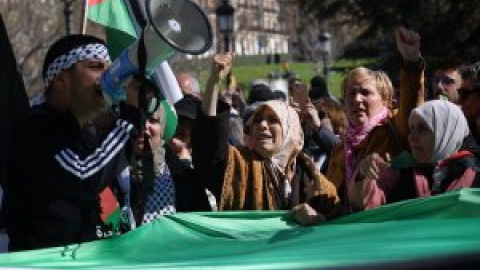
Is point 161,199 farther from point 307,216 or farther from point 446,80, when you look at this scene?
point 446,80

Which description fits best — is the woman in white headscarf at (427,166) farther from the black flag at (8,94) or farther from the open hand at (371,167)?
the black flag at (8,94)

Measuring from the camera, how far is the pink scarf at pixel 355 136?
6.01 m

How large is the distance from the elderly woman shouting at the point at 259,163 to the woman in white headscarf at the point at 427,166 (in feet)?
0.70

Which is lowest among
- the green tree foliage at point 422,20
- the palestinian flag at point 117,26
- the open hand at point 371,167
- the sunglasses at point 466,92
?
the open hand at point 371,167

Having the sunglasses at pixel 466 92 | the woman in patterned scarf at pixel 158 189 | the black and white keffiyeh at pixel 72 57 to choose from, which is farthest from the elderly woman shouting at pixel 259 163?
the sunglasses at pixel 466 92

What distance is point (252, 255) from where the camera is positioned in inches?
150

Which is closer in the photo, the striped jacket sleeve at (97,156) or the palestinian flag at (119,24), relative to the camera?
the striped jacket sleeve at (97,156)

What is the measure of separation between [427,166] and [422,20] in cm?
2263

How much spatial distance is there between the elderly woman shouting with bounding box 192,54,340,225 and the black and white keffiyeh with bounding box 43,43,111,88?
638mm

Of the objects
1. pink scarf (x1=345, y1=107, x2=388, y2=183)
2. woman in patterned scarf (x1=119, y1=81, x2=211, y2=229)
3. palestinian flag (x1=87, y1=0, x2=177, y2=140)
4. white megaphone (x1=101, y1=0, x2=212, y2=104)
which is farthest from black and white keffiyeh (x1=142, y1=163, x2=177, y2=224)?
palestinian flag (x1=87, y1=0, x2=177, y2=140)

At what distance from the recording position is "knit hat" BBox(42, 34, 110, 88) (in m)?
4.67

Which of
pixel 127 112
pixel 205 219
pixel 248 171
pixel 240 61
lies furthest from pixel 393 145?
pixel 240 61

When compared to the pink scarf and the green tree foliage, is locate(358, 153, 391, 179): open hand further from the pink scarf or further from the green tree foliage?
the green tree foliage

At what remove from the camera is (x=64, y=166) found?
4.45 m
